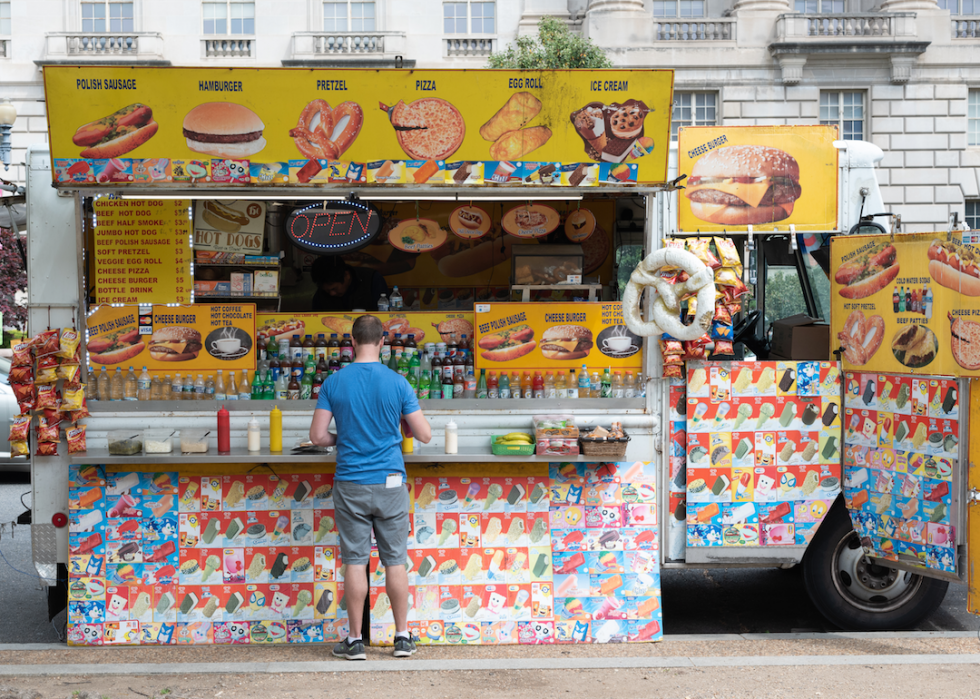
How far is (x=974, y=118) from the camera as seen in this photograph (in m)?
23.5

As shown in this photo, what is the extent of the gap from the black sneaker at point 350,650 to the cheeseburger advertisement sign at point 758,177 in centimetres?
316

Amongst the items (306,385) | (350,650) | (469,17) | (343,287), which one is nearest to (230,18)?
(469,17)

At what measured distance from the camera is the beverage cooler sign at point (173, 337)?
515cm

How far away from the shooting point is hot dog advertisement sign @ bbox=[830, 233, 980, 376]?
4445 mm

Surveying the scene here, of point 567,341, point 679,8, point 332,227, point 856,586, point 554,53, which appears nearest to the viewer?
point 856,586

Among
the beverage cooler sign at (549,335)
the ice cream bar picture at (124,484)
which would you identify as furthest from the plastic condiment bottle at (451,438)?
the ice cream bar picture at (124,484)

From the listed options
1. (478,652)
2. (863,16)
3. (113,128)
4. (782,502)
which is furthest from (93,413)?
(863,16)

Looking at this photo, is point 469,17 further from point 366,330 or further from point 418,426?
point 418,426

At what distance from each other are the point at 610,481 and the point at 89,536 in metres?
3.11

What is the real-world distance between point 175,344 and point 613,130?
3026 mm

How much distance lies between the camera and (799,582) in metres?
6.46

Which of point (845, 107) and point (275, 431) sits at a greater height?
point (845, 107)

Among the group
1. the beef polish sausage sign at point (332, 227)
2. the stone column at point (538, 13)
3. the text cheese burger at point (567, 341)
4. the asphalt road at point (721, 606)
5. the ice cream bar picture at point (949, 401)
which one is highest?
the stone column at point (538, 13)

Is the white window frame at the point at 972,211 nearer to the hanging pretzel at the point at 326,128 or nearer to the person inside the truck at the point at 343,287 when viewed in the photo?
the person inside the truck at the point at 343,287
